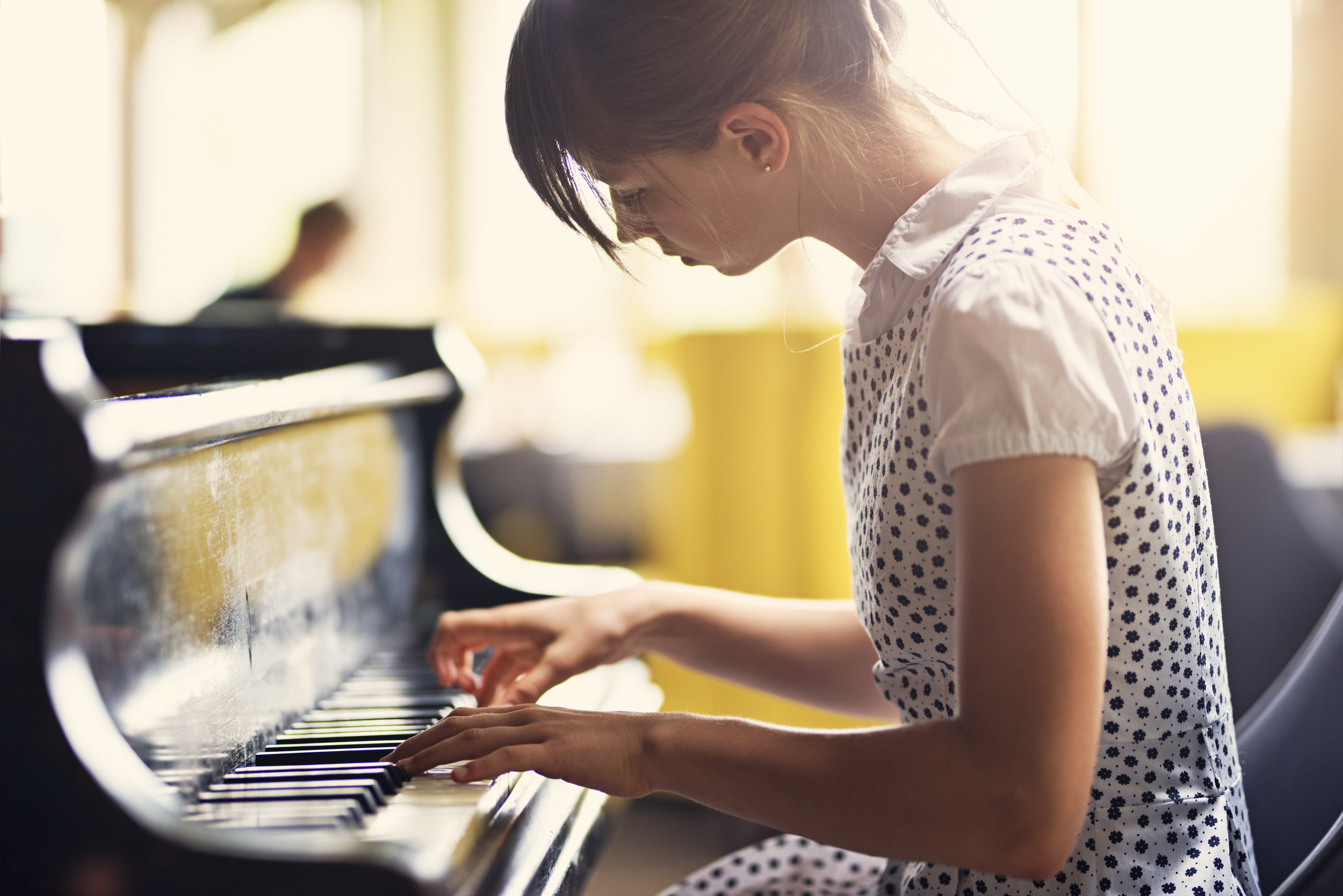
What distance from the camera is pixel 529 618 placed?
110cm

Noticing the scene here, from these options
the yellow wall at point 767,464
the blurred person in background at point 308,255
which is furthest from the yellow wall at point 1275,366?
the blurred person in background at point 308,255

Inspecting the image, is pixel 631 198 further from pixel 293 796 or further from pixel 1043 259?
pixel 293 796

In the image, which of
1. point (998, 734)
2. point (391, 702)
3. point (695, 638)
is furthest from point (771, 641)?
point (998, 734)

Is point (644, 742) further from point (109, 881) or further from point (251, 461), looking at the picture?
point (251, 461)

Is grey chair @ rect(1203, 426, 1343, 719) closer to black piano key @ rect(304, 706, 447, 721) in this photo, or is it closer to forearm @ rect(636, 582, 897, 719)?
forearm @ rect(636, 582, 897, 719)

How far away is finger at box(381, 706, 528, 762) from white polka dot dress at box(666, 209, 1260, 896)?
283 mm

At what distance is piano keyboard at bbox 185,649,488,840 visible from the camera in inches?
31.2

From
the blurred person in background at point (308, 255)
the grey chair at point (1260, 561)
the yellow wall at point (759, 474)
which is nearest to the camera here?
the grey chair at point (1260, 561)

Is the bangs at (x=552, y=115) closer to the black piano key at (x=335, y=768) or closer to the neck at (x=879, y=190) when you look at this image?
the neck at (x=879, y=190)

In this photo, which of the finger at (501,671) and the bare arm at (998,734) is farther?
the finger at (501,671)

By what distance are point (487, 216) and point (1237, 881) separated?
460cm

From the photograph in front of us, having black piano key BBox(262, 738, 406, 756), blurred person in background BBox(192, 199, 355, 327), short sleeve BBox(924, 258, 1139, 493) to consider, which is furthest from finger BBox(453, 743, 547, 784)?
blurred person in background BBox(192, 199, 355, 327)

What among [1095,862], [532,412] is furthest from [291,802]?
[532,412]

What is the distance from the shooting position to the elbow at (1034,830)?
0.64 m
